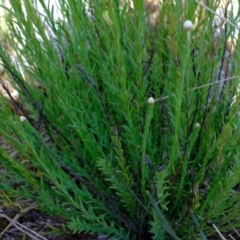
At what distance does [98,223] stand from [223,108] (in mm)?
467

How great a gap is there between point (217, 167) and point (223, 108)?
0.17 meters

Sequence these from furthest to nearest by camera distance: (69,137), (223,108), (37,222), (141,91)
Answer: (37,222) < (69,137) < (223,108) < (141,91)

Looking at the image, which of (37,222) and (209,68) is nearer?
(209,68)

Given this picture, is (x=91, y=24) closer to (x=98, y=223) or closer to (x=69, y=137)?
(x=69, y=137)

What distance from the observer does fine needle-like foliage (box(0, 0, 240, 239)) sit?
1187 mm

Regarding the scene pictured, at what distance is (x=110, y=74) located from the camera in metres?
1.29

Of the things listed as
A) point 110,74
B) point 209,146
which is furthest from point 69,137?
point 209,146

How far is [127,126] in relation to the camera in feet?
4.16

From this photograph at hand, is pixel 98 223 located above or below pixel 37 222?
below

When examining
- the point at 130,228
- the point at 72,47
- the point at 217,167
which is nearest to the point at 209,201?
the point at 217,167

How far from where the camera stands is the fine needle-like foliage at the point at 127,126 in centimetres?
119

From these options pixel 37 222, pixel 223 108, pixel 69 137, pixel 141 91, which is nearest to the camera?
pixel 141 91

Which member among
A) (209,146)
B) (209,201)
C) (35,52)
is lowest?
(209,201)

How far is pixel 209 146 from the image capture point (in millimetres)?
1262
